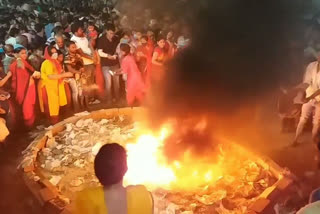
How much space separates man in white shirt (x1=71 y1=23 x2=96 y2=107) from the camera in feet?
19.8

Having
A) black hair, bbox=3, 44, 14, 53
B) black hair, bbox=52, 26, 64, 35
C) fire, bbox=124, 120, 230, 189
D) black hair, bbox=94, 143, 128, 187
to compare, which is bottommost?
fire, bbox=124, 120, 230, 189

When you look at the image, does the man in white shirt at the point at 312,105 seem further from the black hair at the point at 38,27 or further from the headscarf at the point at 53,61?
the black hair at the point at 38,27

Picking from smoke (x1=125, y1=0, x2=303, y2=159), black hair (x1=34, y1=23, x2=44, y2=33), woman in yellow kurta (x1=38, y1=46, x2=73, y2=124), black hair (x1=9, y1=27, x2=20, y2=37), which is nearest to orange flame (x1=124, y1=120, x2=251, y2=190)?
smoke (x1=125, y1=0, x2=303, y2=159)

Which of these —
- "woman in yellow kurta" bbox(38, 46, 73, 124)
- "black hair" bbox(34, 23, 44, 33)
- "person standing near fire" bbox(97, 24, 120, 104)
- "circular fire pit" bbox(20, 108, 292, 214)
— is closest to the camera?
"circular fire pit" bbox(20, 108, 292, 214)

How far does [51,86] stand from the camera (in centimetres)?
605

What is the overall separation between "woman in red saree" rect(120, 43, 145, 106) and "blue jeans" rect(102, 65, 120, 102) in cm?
13

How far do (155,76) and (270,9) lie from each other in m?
1.74

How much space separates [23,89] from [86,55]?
0.88 metres

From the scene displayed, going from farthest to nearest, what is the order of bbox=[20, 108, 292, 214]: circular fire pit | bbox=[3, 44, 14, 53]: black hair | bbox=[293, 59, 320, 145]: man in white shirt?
bbox=[293, 59, 320, 145]: man in white shirt → bbox=[3, 44, 14, 53]: black hair → bbox=[20, 108, 292, 214]: circular fire pit

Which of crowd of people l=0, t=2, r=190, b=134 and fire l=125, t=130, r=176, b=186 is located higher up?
crowd of people l=0, t=2, r=190, b=134

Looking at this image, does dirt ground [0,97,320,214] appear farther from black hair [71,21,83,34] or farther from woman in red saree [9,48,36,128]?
black hair [71,21,83,34]

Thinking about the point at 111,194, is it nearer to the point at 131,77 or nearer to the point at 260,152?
the point at 260,152

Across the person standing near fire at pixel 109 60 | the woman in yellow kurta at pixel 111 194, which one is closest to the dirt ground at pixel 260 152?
the person standing near fire at pixel 109 60

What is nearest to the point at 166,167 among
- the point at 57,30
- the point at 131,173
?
the point at 131,173
